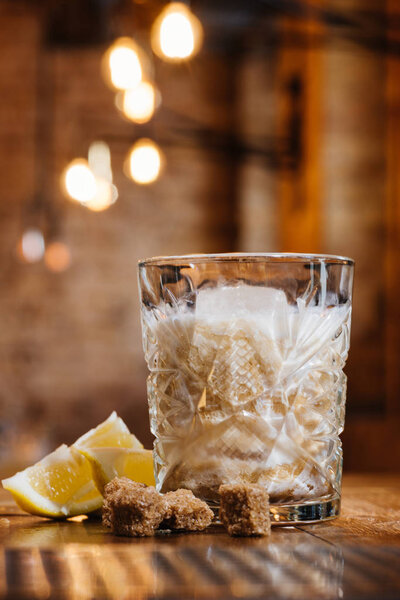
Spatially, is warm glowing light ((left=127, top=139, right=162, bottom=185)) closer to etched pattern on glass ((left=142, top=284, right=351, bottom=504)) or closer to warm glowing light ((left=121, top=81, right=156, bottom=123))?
warm glowing light ((left=121, top=81, right=156, bottom=123))

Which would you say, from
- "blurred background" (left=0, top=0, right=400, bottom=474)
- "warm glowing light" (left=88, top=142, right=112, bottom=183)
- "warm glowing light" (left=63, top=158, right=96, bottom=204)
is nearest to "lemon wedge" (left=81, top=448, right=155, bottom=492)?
"warm glowing light" (left=63, top=158, right=96, bottom=204)

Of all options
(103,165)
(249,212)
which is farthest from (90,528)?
(249,212)

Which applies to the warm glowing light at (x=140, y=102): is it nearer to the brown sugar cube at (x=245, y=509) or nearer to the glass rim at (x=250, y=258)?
the glass rim at (x=250, y=258)

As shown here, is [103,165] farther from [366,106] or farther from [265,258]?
[265,258]

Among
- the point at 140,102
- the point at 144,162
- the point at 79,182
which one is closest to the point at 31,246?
the point at 79,182

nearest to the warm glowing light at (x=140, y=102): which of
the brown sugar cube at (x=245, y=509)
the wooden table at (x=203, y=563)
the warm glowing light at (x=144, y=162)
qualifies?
the warm glowing light at (x=144, y=162)

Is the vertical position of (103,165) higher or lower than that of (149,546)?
higher
